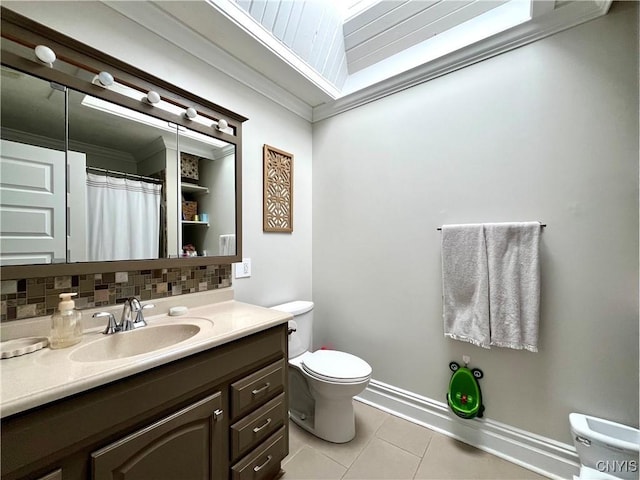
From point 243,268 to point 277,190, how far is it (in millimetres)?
626

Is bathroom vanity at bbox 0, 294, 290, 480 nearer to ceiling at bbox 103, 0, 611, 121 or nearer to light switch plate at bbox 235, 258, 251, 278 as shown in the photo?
light switch plate at bbox 235, 258, 251, 278

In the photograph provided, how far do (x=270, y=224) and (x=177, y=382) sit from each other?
1165 millimetres

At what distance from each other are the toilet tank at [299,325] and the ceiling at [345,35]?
1506 millimetres

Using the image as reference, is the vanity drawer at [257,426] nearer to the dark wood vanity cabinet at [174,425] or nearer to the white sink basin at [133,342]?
the dark wood vanity cabinet at [174,425]

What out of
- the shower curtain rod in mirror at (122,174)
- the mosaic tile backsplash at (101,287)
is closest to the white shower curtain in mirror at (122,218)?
the shower curtain rod in mirror at (122,174)

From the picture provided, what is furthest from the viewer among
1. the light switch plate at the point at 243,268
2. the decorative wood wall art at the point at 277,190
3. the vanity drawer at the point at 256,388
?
the decorative wood wall art at the point at 277,190

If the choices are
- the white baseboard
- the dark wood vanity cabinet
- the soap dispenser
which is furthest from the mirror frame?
the white baseboard

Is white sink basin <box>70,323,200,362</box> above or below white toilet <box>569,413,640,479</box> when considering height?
above

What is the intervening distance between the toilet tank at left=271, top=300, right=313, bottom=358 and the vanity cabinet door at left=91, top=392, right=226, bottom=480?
751mm

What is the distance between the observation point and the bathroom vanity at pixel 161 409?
0.62 m

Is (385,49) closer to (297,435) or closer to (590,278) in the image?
(590,278)

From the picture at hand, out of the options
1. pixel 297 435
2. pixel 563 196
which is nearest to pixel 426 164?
pixel 563 196

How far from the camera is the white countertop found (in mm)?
604

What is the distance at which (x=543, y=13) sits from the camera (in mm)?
1266
